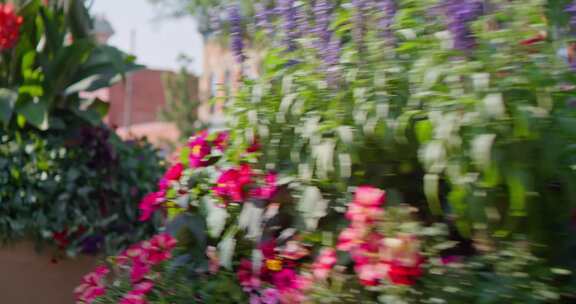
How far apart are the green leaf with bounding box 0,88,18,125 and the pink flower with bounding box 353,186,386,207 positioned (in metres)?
3.17

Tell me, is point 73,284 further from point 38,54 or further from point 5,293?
point 38,54

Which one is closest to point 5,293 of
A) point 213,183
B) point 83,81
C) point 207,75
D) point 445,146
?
point 83,81

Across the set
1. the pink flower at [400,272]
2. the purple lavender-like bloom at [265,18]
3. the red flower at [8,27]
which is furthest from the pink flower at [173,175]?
the red flower at [8,27]

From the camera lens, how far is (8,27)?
5.07 m

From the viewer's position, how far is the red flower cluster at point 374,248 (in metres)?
2.30

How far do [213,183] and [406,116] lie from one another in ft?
3.49

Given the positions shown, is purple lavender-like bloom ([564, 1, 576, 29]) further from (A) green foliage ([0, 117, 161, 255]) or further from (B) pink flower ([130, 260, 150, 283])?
(A) green foliage ([0, 117, 161, 255])

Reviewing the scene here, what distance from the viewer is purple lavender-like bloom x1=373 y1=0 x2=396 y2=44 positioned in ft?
8.61

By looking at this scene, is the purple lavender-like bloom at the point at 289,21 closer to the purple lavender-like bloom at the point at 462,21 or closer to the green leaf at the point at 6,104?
the purple lavender-like bloom at the point at 462,21

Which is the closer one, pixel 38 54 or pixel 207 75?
pixel 38 54

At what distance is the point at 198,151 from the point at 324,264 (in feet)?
3.73

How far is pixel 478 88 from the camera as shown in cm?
220

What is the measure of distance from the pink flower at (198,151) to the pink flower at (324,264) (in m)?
1.02

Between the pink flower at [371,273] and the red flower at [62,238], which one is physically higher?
the pink flower at [371,273]
